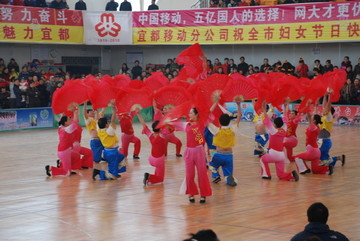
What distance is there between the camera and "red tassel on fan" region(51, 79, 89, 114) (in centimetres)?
1290

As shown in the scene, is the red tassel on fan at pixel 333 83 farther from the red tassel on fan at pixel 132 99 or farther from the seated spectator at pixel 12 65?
the seated spectator at pixel 12 65

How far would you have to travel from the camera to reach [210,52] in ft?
99.6

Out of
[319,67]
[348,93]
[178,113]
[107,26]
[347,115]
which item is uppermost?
Result: [107,26]

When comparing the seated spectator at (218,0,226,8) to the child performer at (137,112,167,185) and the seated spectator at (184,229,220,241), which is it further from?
the seated spectator at (184,229,220,241)

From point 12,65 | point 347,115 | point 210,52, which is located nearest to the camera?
point 347,115

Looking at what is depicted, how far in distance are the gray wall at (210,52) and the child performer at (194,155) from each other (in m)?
17.9

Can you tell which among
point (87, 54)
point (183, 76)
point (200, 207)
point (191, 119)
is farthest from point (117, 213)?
point (87, 54)

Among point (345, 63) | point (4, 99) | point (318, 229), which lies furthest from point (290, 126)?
point (4, 99)

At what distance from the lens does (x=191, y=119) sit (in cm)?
1035

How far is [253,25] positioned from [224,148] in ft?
51.8

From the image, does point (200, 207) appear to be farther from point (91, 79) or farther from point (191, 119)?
point (91, 79)

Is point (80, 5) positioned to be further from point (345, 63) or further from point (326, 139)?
point (326, 139)

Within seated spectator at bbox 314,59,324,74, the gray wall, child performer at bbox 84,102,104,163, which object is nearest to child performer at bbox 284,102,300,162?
child performer at bbox 84,102,104,163

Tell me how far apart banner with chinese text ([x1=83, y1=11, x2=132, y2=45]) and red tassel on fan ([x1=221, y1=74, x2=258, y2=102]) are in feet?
58.2
